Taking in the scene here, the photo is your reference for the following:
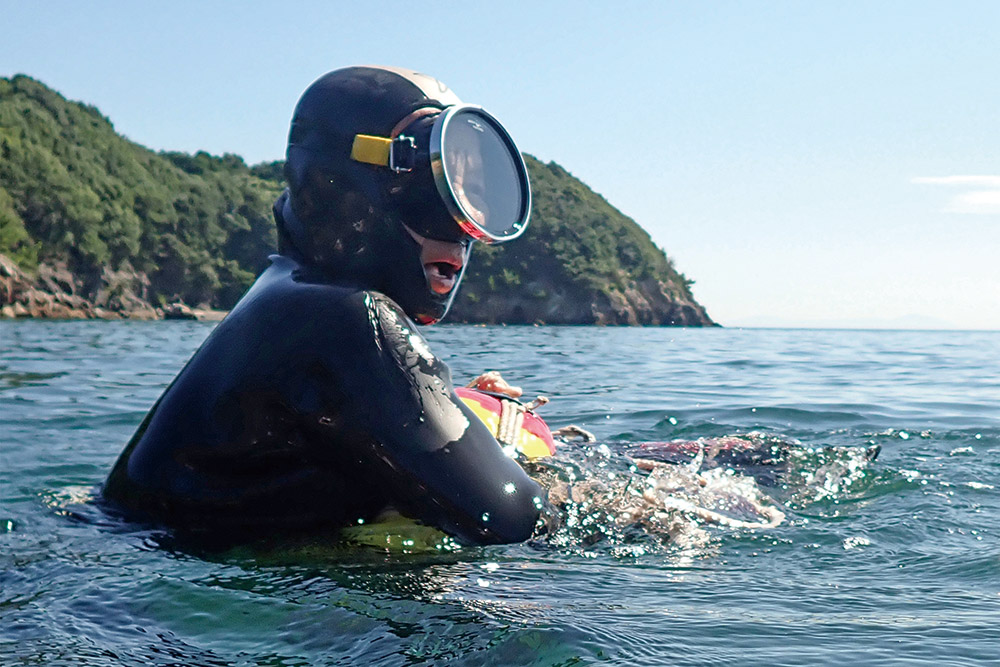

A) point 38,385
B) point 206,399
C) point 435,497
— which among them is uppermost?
point 206,399

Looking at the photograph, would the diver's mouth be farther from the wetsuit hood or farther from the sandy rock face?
the sandy rock face

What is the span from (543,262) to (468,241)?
345ft

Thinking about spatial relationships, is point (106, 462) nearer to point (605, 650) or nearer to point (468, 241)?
point (468, 241)

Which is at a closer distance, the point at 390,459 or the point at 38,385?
the point at 390,459

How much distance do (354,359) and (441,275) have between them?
484 mm

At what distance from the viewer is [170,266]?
72875mm

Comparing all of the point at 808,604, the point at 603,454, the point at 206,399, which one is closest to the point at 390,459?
the point at 206,399

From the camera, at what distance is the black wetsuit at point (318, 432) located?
2480 millimetres

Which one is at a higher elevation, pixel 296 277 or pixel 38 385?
pixel 296 277

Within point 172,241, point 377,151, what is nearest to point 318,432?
point 377,151

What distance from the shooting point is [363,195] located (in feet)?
8.82

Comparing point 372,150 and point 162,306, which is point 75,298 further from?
point 372,150

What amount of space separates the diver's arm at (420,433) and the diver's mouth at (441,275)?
8.3 inches

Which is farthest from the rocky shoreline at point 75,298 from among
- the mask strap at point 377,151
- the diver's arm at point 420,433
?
the diver's arm at point 420,433
